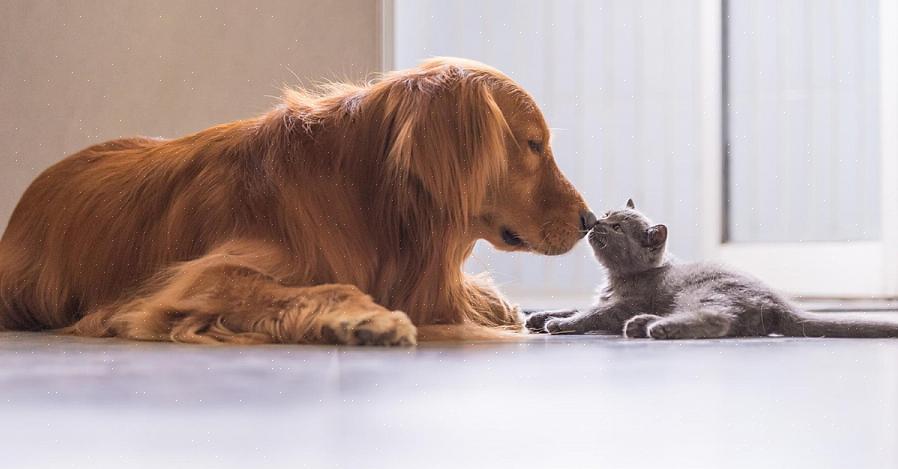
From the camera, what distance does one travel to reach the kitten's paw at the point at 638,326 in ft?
5.78

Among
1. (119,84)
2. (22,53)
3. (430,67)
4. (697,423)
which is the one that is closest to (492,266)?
(119,84)

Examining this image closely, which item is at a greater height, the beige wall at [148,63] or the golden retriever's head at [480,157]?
the beige wall at [148,63]

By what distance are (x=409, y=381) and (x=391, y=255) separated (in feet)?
2.12

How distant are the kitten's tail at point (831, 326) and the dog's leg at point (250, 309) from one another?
0.68 meters

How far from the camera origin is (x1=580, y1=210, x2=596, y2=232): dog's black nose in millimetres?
1852

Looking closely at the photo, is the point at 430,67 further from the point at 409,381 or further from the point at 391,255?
the point at 409,381

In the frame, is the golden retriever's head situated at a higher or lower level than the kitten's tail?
higher

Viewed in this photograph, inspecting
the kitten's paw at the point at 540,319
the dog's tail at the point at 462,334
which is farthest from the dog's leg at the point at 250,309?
the kitten's paw at the point at 540,319

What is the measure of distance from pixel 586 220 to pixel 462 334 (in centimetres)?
31

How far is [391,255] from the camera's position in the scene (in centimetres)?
176

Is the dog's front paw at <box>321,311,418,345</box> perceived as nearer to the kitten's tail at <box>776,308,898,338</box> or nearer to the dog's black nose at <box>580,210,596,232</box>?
the dog's black nose at <box>580,210,596,232</box>

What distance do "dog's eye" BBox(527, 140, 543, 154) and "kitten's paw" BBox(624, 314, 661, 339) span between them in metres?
0.33

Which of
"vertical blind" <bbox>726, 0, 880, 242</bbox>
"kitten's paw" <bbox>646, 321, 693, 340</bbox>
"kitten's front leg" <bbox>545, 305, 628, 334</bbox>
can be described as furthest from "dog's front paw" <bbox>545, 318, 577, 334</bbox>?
"vertical blind" <bbox>726, 0, 880, 242</bbox>

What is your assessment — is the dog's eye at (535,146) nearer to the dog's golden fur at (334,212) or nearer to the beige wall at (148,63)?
the dog's golden fur at (334,212)
